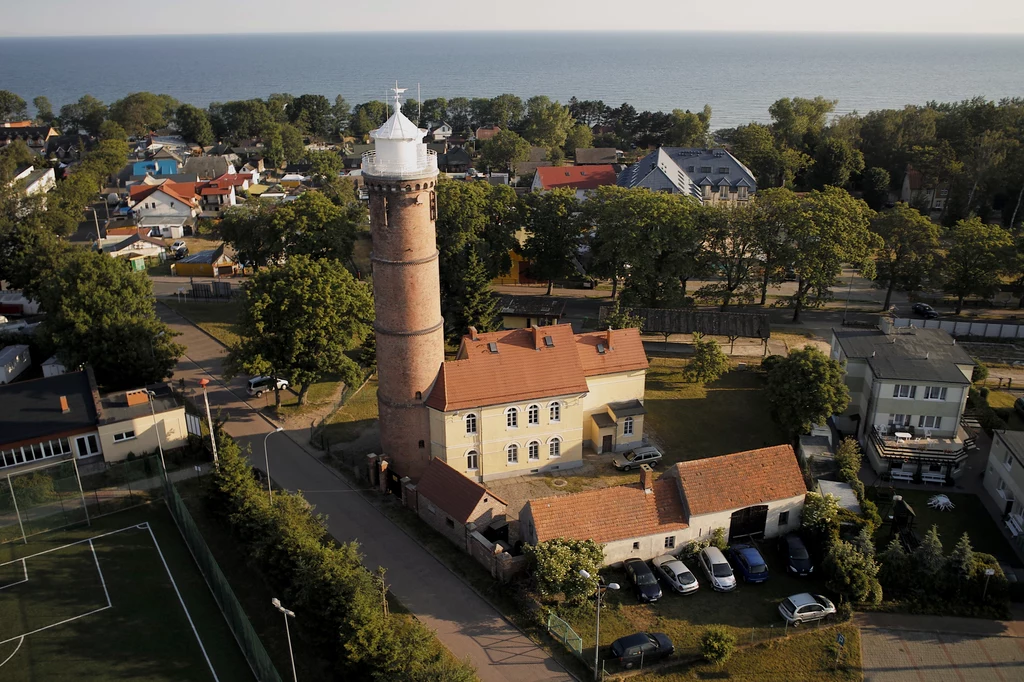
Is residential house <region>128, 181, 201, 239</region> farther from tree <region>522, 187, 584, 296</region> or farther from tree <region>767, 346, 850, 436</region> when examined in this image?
tree <region>767, 346, 850, 436</region>

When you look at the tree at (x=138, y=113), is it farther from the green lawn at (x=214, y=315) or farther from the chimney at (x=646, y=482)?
the chimney at (x=646, y=482)

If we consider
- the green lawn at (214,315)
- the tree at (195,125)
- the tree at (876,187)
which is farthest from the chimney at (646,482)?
the tree at (195,125)

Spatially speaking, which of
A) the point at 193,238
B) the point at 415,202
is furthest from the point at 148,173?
the point at 415,202

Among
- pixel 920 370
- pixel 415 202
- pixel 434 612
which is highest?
pixel 415 202

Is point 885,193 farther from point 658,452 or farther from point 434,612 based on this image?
point 434,612

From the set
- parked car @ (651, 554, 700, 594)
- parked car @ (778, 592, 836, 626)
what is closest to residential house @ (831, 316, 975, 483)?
parked car @ (778, 592, 836, 626)

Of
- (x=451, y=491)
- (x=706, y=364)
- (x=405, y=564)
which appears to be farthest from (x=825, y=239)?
(x=405, y=564)

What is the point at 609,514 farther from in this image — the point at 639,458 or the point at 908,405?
the point at 908,405
